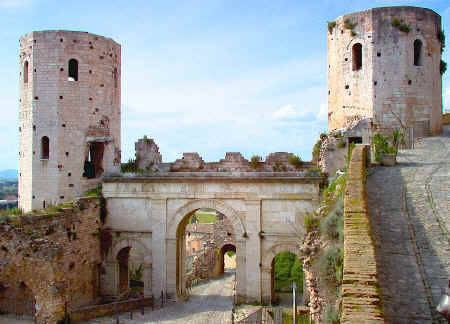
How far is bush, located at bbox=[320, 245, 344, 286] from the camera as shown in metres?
6.66

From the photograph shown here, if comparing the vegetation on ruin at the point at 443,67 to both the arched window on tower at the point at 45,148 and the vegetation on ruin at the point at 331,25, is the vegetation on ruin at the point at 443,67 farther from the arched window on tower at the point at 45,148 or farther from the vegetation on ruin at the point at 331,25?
the arched window on tower at the point at 45,148

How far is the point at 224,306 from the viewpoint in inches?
642

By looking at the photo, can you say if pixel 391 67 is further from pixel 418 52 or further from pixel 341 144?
pixel 341 144

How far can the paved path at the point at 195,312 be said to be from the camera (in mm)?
14141

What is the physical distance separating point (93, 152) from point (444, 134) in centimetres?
1593

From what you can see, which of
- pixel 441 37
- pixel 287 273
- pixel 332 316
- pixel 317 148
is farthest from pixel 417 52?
pixel 332 316

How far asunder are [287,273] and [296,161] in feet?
31.4

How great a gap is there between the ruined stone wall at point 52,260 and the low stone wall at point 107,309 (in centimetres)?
64

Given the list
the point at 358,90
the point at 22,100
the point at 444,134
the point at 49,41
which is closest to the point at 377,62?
the point at 358,90

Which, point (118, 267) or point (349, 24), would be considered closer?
point (118, 267)

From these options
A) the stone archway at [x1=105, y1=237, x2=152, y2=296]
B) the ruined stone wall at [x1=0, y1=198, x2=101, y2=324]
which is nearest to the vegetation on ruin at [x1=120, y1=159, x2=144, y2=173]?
the ruined stone wall at [x1=0, y1=198, x2=101, y2=324]

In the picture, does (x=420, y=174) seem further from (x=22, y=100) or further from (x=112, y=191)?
(x=22, y=100)

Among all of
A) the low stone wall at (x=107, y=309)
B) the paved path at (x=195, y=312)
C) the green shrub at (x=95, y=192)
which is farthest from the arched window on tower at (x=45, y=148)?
the paved path at (x=195, y=312)

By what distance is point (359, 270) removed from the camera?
5391 millimetres
